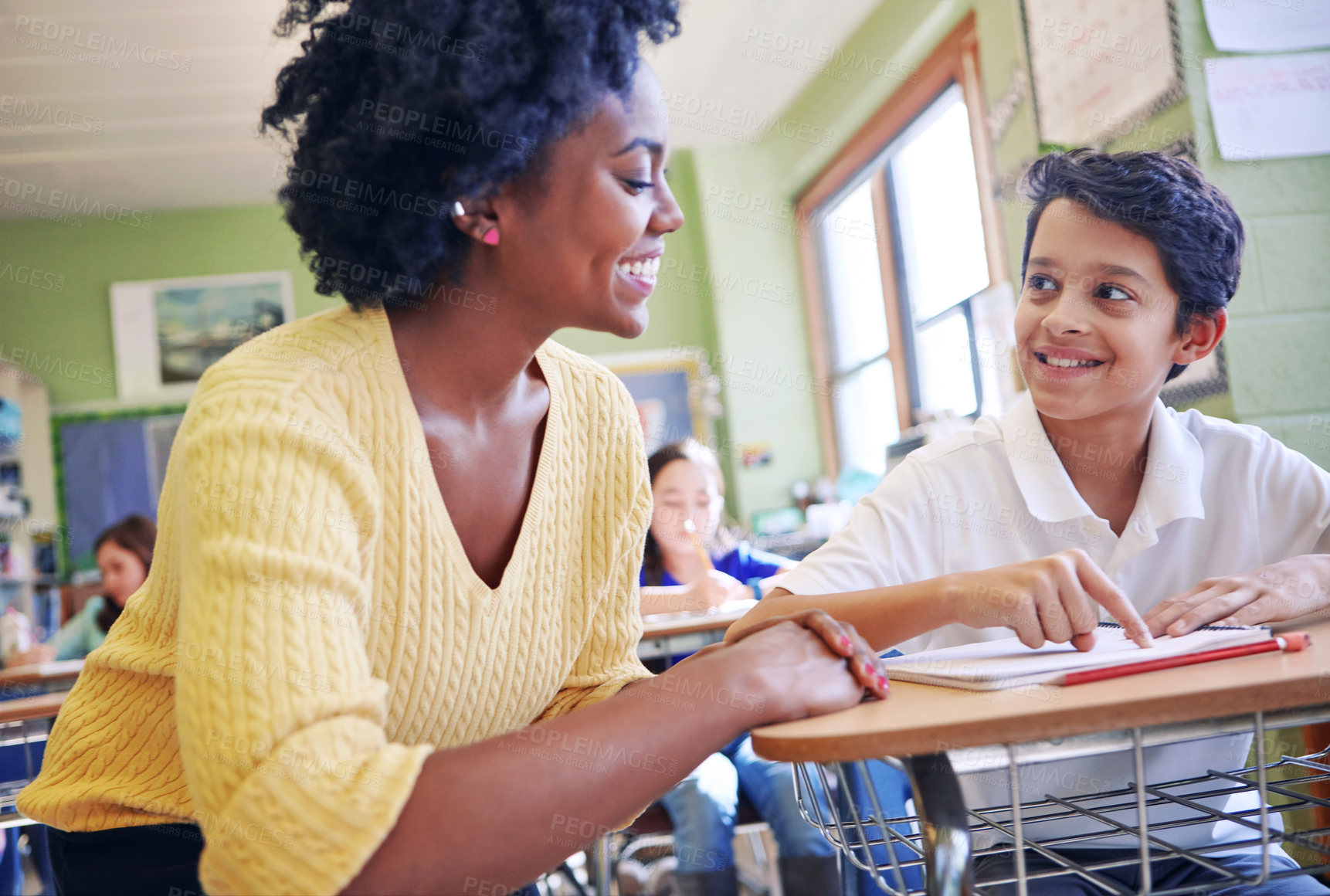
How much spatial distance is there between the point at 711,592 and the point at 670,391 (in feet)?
11.9

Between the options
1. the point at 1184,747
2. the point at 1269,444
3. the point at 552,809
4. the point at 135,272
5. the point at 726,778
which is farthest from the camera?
the point at 135,272

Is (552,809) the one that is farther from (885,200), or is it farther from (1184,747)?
(885,200)

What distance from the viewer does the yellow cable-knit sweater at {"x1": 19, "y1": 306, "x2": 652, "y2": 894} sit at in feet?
2.07

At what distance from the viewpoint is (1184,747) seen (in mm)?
1068

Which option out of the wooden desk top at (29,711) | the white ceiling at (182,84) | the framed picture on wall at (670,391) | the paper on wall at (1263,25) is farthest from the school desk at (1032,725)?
the framed picture on wall at (670,391)

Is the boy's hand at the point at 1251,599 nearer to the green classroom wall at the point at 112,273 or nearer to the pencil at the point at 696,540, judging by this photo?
the pencil at the point at 696,540

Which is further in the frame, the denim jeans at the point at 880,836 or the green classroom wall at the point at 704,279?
the green classroom wall at the point at 704,279

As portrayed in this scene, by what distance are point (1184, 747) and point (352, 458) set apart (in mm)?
875

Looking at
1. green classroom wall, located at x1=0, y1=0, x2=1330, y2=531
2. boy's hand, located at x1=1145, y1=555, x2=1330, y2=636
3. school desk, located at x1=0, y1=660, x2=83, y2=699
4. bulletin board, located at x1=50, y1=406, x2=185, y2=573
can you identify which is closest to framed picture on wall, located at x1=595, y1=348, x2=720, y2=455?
green classroom wall, located at x1=0, y1=0, x2=1330, y2=531

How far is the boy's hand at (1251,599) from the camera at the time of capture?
3.10ft

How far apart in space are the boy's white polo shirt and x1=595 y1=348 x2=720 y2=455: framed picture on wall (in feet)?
16.5

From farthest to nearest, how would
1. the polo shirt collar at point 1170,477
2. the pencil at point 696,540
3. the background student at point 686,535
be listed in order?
the background student at point 686,535, the pencil at point 696,540, the polo shirt collar at point 1170,477

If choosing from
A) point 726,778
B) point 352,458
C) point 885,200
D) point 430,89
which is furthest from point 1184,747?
point 885,200

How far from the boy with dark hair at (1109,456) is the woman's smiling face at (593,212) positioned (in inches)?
15.6
